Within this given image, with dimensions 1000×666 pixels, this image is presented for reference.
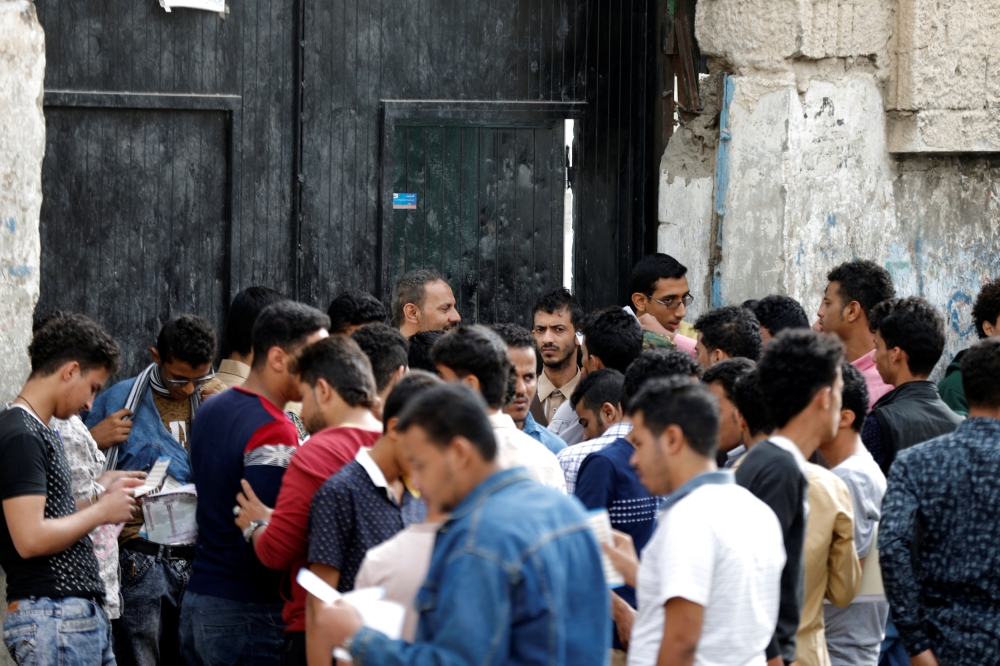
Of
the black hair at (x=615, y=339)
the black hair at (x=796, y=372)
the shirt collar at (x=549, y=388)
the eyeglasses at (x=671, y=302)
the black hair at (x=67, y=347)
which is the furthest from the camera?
the eyeglasses at (x=671, y=302)

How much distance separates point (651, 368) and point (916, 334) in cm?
121

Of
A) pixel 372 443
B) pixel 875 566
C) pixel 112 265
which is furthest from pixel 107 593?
pixel 875 566

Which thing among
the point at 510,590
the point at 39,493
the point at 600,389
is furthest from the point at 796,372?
the point at 39,493

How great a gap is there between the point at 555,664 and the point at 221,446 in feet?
5.95

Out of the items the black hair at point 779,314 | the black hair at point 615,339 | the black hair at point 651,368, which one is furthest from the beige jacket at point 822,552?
the black hair at point 779,314

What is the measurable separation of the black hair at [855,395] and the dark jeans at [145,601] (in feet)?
8.86

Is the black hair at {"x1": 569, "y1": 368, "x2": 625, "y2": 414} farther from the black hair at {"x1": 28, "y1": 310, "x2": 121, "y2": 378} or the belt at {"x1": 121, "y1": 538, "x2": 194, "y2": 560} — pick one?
the black hair at {"x1": 28, "y1": 310, "x2": 121, "y2": 378}

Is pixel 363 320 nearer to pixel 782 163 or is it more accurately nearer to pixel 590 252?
pixel 590 252

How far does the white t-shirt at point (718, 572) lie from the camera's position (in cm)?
282

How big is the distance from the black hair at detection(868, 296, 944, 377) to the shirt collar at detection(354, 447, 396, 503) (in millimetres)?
2401

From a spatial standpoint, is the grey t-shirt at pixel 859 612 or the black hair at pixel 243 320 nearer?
the grey t-shirt at pixel 859 612

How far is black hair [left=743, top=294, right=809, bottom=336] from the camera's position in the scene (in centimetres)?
567

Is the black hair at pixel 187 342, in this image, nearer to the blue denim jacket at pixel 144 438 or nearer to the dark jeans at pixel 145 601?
the blue denim jacket at pixel 144 438

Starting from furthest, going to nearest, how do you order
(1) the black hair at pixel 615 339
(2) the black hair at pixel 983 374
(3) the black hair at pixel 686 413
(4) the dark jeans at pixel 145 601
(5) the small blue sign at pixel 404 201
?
(5) the small blue sign at pixel 404 201 < (1) the black hair at pixel 615 339 < (4) the dark jeans at pixel 145 601 < (2) the black hair at pixel 983 374 < (3) the black hair at pixel 686 413
